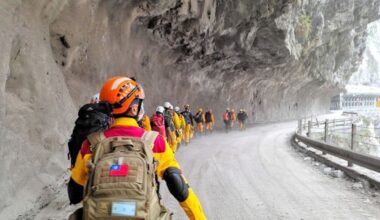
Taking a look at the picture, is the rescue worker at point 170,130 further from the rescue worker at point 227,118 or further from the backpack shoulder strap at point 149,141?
the rescue worker at point 227,118

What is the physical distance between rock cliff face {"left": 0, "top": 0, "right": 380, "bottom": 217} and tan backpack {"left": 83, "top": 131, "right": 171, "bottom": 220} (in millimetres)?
3444

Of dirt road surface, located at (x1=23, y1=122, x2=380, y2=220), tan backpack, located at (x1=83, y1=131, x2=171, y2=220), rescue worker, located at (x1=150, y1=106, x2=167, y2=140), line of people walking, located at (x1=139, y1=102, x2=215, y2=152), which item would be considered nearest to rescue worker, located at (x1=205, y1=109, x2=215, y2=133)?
line of people walking, located at (x1=139, y1=102, x2=215, y2=152)

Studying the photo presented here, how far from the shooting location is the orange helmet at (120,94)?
2553 mm

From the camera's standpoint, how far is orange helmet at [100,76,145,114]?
2553 millimetres

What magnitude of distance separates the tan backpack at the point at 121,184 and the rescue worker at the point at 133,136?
6.7 inches

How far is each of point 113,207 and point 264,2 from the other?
64.0 ft

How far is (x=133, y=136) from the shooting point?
8.09ft

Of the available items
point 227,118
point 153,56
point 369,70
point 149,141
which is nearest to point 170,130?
point 153,56

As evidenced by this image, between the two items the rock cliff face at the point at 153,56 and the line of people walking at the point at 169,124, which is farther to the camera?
the line of people walking at the point at 169,124

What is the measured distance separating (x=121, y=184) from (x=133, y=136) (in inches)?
15.6

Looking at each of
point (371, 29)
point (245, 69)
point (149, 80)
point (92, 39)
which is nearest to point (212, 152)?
point (92, 39)

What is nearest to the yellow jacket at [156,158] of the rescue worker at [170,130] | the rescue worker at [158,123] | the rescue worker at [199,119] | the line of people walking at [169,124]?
the line of people walking at [169,124]

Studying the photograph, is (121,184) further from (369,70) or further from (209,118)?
(369,70)

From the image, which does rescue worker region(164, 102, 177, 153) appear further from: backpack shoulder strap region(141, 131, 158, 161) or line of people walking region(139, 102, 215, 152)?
backpack shoulder strap region(141, 131, 158, 161)
